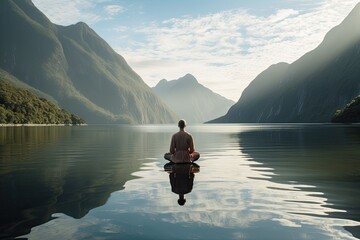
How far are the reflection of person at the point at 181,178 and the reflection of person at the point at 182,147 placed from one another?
0.50 meters

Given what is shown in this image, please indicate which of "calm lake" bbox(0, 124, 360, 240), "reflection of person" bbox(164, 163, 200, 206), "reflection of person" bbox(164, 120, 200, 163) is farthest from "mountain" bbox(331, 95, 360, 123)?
"reflection of person" bbox(164, 163, 200, 206)

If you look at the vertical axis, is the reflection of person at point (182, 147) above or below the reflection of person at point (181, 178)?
above

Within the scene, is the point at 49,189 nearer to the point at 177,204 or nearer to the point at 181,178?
the point at 177,204

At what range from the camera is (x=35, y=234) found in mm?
10492

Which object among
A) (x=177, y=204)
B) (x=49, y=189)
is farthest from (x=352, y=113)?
(x=49, y=189)

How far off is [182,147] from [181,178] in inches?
98.8

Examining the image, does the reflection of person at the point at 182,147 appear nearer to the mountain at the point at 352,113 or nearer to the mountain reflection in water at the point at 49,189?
the mountain reflection in water at the point at 49,189

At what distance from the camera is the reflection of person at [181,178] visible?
16987 mm

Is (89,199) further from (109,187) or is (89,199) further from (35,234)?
(35,234)

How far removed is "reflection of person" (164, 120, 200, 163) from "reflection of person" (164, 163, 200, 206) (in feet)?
1.65

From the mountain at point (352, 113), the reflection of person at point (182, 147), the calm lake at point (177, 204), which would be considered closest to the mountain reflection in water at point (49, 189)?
the calm lake at point (177, 204)

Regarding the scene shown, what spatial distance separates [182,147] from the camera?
891 inches

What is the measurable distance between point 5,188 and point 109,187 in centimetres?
507

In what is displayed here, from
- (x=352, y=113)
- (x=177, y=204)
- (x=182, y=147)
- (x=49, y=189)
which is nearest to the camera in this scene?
(x=177, y=204)
